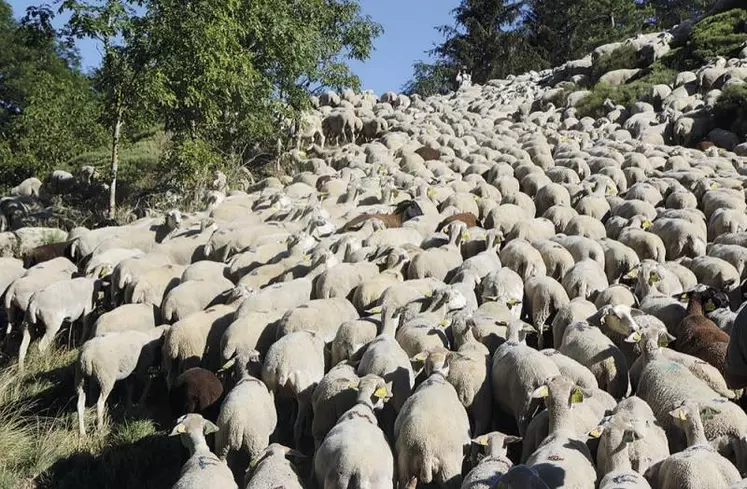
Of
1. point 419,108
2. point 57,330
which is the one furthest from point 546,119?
point 57,330

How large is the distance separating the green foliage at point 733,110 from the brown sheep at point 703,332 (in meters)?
13.8

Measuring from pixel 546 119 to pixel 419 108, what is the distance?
506cm

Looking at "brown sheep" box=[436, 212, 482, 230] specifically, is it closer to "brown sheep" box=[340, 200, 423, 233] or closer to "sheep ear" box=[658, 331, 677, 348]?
"brown sheep" box=[340, 200, 423, 233]

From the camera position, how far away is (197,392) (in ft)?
24.0

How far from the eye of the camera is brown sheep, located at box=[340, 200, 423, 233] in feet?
40.5

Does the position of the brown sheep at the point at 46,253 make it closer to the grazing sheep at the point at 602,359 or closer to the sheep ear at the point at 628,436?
the grazing sheep at the point at 602,359

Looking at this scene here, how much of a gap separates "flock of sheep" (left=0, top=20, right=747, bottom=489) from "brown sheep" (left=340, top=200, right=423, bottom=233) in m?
0.06

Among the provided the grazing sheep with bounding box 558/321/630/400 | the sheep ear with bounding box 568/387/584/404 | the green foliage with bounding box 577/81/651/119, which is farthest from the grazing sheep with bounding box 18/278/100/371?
the green foliage with bounding box 577/81/651/119

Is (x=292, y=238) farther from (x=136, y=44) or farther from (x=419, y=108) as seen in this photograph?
(x=419, y=108)

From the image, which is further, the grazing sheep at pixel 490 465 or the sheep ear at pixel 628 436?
the sheep ear at pixel 628 436

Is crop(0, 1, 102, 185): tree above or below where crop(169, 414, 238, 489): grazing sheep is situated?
above

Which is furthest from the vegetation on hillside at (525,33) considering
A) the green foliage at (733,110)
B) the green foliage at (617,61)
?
the green foliage at (733,110)

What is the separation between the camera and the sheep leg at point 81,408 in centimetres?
770

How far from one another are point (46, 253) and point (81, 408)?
17.7 ft
